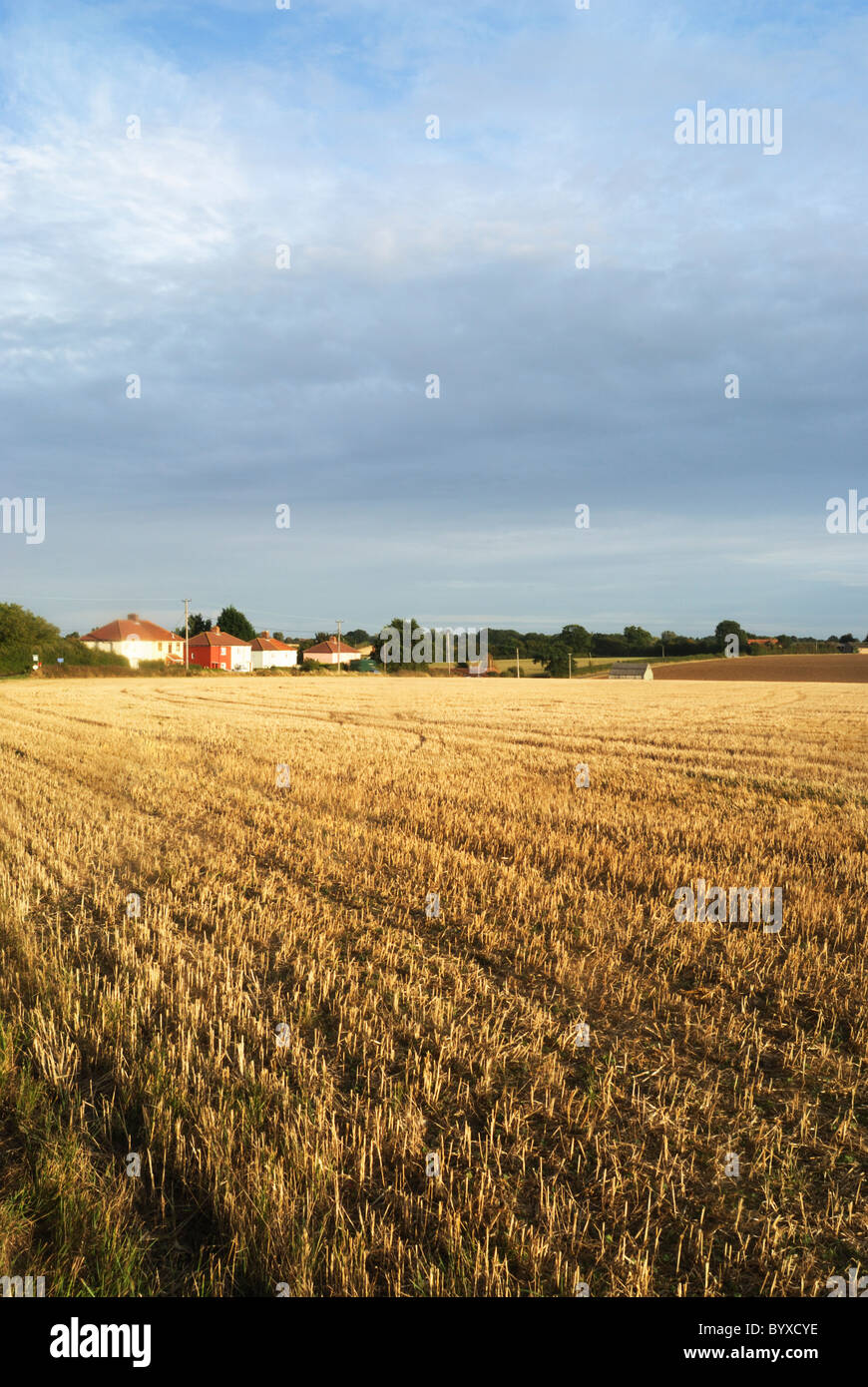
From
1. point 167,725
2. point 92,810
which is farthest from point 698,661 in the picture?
point 92,810

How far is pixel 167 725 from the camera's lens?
83.0ft

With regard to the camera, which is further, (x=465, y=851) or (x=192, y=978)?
(x=465, y=851)

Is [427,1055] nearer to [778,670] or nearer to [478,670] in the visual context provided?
[778,670]

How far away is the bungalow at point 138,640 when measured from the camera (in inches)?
4739

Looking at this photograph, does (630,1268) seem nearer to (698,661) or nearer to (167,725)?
(167,725)

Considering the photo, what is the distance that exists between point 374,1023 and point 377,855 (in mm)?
4277

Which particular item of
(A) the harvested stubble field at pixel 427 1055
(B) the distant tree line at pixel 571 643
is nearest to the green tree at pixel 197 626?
(B) the distant tree line at pixel 571 643

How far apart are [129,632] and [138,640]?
2.06 metres

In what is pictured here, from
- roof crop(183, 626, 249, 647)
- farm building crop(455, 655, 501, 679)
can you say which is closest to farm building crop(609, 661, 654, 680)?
farm building crop(455, 655, 501, 679)

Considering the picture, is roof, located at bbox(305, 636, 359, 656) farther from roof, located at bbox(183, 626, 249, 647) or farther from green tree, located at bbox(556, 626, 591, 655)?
green tree, located at bbox(556, 626, 591, 655)

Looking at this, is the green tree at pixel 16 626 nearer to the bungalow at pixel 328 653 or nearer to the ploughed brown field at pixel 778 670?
the bungalow at pixel 328 653

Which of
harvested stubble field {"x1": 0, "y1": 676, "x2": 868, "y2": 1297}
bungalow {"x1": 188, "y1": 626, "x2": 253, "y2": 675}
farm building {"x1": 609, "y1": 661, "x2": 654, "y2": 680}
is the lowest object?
harvested stubble field {"x1": 0, "y1": 676, "x2": 868, "y2": 1297}

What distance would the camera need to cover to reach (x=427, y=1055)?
15.5 ft

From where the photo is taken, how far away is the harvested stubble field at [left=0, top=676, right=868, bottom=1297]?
328 cm
